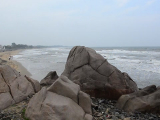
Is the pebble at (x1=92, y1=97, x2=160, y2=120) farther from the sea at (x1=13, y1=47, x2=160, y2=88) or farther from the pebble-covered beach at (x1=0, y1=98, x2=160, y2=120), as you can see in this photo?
the sea at (x1=13, y1=47, x2=160, y2=88)

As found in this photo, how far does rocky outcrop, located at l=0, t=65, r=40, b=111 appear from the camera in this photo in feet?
28.5


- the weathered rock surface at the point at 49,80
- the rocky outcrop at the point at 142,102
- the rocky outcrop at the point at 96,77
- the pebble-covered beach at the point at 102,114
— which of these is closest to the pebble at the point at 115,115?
the pebble-covered beach at the point at 102,114

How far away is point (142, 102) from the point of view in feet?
29.0

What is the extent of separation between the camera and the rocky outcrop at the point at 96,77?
430 inches

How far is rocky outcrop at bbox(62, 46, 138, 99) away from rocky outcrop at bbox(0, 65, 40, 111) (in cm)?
307

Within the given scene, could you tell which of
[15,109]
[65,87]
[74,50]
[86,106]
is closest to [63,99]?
[65,87]

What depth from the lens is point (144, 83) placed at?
54.4 ft

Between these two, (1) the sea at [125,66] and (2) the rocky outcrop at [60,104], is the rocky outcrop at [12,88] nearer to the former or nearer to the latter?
(2) the rocky outcrop at [60,104]

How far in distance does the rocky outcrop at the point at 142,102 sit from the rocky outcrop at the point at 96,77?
151 centimetres

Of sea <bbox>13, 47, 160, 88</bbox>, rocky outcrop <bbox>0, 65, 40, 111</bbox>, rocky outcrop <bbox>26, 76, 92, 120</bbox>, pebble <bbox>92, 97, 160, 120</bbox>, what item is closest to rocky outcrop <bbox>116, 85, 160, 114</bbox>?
pebble <bbox>92, 97, 160, 120</bbox>

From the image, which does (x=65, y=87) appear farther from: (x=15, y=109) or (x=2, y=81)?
(x=2, y=81)

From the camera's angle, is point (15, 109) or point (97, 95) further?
point (97, 95)

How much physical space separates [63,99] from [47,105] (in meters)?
0.87

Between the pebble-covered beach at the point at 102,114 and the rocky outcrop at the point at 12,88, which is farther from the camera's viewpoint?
the rocky outcrop at the point at 12,88
